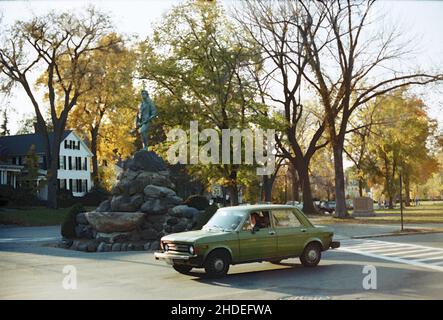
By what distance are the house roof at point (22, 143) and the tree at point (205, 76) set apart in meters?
34.5

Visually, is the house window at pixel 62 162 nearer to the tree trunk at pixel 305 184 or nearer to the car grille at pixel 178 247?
the tree trunk at pixel 305 184

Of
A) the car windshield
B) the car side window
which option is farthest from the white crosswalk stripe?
the car windshield

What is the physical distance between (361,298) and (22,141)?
7054 cm

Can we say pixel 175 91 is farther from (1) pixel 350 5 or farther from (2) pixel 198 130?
(1) pixel 350 5

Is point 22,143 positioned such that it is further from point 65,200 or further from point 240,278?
point 240,278

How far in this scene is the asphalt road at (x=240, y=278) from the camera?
11.2 metres

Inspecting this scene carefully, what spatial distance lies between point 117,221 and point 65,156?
5243cm

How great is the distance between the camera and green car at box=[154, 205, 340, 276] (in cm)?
1346

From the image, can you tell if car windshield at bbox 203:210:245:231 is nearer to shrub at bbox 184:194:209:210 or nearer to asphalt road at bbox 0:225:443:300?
asphalt road at bbox 0:225:443:300

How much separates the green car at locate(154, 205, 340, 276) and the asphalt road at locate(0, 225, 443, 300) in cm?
41

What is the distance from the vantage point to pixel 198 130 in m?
39.1

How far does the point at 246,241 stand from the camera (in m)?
14.0

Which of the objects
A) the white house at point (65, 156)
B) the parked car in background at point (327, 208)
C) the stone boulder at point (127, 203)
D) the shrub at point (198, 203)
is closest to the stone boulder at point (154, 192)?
the stone boulder at point (127, 203)
